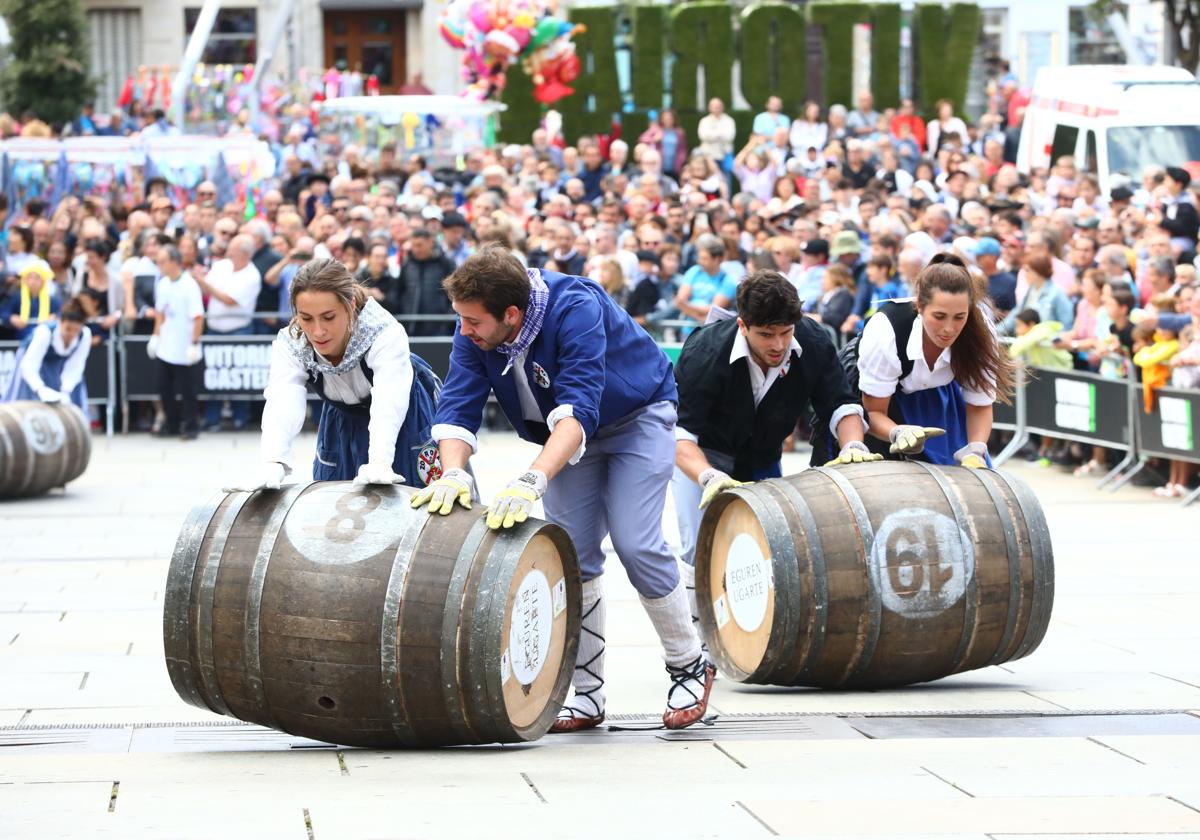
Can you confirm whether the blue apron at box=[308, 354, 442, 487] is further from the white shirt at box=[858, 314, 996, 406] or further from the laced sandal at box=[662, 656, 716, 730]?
the white shirt at box=[858, 314, 996, 406]

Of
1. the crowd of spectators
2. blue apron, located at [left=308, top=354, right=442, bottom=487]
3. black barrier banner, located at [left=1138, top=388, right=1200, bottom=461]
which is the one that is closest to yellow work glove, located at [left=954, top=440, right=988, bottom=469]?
blue apron, located at [left=308, top=354, right=442, bottom=487]

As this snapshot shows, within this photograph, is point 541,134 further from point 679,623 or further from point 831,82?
point 679,623

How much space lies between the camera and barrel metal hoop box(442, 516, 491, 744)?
19.2ft

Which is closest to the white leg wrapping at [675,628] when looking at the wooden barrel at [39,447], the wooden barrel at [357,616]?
the wooden barrel at [357,616]

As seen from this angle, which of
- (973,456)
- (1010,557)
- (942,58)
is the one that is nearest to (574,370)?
(1010,557)

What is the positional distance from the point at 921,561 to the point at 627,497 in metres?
1.16

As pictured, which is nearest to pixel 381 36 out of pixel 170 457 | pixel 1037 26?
pixel 1037 26

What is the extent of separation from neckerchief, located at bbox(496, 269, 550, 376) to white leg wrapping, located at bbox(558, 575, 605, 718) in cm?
96

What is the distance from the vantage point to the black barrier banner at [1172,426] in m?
13.7

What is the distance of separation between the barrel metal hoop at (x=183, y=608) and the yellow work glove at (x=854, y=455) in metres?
2.45

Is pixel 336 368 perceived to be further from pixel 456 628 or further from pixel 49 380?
pixel 49 380

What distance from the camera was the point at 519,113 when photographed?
111 ft

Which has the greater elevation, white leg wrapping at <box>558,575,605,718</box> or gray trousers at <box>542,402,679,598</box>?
gray trousers at <box>542,402,679,598</box>

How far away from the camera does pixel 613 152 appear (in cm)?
2597
